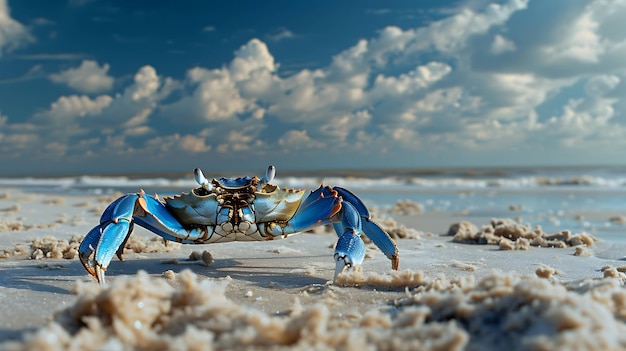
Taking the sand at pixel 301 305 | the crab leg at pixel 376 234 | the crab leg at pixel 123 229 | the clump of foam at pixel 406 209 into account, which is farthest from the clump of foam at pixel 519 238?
the clump of foam at pixel 406 209

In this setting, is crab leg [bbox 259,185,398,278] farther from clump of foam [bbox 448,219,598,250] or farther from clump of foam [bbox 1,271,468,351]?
clump of foam [bbox 448,219,598,250]

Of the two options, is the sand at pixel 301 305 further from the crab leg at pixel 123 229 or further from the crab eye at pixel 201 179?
the crab eye at pixel 201 179

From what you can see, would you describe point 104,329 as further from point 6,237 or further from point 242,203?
point 6,237

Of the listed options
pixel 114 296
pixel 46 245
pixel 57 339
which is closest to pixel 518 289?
pixel 114 296

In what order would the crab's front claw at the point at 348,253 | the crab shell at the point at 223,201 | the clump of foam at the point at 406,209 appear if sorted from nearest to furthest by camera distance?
the crab's front claw at the point at 348,253
the crab shell at the point at 223,201
the clump of foam at the point at 406,209

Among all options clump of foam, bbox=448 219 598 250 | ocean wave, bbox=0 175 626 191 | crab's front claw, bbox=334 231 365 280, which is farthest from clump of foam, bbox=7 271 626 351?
ocean wave, bbox=0 175 626 191

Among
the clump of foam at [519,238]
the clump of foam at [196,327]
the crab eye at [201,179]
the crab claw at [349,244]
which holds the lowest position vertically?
the clump of foam at [519,238]
